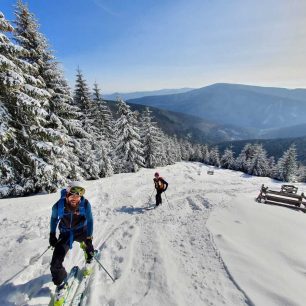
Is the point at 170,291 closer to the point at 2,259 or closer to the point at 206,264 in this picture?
the point at 206,264

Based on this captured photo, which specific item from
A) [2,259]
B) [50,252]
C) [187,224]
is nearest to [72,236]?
[50,252]

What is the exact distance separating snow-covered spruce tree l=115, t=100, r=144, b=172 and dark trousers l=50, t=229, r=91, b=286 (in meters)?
27.5

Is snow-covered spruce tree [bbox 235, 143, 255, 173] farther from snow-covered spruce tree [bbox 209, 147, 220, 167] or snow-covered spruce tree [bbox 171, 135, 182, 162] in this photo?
snow-covered spruce tree [bbox 171, 135, 182, 162]

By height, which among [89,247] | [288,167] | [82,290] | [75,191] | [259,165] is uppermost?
[75,191]

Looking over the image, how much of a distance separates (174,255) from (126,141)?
27.7 metres

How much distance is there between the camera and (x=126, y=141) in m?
33.7

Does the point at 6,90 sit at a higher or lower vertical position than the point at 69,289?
higher

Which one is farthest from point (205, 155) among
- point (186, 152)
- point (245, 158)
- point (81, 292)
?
point (81, 292)

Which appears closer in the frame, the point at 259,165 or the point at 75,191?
the point at 75,191

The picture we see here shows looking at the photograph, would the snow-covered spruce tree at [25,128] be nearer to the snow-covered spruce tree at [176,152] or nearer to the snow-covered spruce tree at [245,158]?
the snow-covered spruce tree at [176,152]

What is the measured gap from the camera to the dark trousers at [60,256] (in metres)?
4.77

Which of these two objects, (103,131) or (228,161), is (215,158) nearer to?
(228,161)

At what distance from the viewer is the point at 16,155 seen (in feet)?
43.3

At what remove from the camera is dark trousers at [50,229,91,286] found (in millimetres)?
4766
